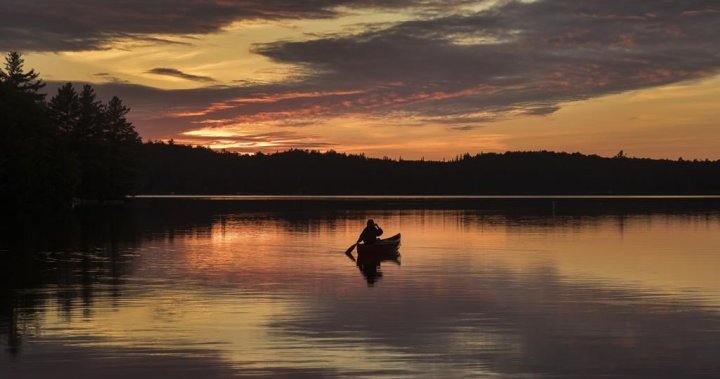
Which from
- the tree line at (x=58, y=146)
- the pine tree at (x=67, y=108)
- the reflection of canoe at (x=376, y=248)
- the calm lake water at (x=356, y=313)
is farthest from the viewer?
the pine tree at (x=67, y=108)

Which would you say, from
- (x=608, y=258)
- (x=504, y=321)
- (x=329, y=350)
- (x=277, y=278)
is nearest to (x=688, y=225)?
(x=608, y=258)

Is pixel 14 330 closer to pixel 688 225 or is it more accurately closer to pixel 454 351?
pixel 454 351

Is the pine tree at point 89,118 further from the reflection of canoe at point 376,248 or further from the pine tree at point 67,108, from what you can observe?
the reflection of canoe at point 376,248

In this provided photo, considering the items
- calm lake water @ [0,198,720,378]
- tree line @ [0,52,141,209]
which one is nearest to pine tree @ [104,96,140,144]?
tree line @ [0,52,141,209]

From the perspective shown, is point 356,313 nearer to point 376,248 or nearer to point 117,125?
point 376,248

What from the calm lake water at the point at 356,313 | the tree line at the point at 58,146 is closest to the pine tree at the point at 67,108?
the tree line at the point at 58,146

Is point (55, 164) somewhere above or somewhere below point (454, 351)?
above

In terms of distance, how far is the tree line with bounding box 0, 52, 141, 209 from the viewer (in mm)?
94375

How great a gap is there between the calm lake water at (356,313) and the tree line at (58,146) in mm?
46583

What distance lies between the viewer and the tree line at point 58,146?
310 feet

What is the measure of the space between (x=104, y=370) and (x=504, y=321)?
431 inches

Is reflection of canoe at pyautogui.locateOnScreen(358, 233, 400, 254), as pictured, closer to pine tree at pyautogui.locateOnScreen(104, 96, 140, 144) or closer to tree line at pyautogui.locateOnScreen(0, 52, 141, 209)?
Result: tree line at pyautogui.locateOnScreen(0, 52, 141, 209)

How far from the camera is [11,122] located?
93.4 metres

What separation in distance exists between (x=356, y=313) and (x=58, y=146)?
315 ft
